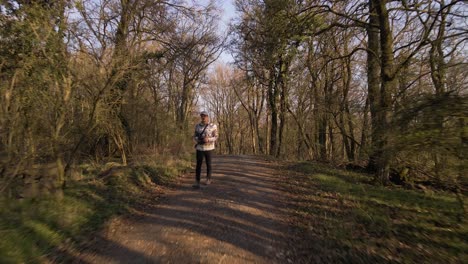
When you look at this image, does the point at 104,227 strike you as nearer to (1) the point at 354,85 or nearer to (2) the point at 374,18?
(2) the point at 374,18

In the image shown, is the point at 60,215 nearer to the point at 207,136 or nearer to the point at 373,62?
the point at 207,136

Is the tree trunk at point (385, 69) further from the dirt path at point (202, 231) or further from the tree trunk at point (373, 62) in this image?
the dirt path at point (202, 231)

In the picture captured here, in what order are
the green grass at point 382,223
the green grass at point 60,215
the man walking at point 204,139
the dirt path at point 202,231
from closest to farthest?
the green grass at point 60,215, the dirt path at point 202,231, the green grass at point 382,223, the man walking at point 204,139

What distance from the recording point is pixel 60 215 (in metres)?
5.06

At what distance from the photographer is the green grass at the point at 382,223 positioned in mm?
4215

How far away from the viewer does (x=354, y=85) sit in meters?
21.3

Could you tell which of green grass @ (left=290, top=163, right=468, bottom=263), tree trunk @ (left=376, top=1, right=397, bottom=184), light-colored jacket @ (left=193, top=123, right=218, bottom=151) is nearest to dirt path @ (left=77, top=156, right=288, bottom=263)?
green grass @ (left=290, top=163, right=468, bottom=263)

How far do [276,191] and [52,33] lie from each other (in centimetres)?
632

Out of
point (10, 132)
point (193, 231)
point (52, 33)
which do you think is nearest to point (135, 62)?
point (52, 33)

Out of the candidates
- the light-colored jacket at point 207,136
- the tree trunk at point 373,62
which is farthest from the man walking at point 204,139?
the tree trunk at point 373,62

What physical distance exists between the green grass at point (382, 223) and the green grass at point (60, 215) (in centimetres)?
366

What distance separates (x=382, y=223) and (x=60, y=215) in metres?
5.63

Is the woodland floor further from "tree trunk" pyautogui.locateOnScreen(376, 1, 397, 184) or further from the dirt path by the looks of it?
"tree trunk" pyautogui.locateOnScreen(376, 1, 397, 184)

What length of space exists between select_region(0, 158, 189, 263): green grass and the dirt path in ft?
1.48
